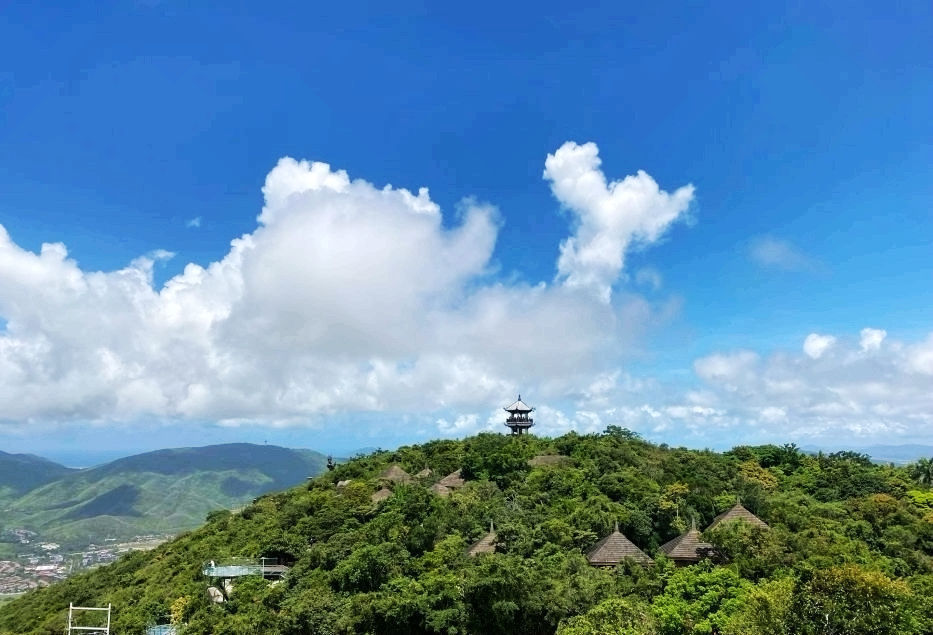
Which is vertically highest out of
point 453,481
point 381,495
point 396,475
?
point 396,475

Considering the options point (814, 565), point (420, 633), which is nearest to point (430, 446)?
point (420, 633)

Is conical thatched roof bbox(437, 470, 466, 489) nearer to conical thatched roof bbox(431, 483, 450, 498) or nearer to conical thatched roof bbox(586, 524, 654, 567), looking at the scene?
conical thatched roof bbox(431, 483, 450, 498)

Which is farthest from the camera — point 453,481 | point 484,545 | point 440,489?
point 453,481

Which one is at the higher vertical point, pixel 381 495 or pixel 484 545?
pixel 381 495

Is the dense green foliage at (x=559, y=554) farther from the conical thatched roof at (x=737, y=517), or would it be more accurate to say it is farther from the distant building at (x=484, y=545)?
the conical thatched roof at (x=737, y=517)

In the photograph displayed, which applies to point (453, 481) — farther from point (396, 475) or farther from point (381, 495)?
point (381, 495)

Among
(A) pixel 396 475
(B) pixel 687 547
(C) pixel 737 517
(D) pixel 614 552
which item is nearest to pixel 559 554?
(D) pixel 614 552

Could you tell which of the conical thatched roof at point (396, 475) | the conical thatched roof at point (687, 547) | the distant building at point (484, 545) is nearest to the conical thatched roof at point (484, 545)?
the distant building at point (484, 545)
